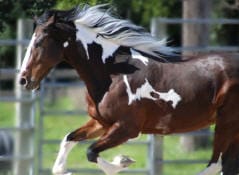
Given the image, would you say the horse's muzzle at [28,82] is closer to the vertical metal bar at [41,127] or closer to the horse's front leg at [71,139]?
the horse's front leg at [71,139]

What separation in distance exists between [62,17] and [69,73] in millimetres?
9586

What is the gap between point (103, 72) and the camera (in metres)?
7.29

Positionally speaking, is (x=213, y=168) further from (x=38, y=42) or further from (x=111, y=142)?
(x=38, y=42)

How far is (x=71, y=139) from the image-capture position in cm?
734

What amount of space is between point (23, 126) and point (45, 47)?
6.28ft

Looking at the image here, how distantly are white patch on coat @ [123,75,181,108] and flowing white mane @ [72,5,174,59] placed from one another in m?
0.38

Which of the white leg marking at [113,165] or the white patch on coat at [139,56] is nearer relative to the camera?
the white leg marking at [113,165]

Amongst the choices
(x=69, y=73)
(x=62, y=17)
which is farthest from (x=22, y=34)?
(x=69, y=73)

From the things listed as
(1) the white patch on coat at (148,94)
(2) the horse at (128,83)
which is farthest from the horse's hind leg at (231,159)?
(1) the white patch on coat at (148,94)

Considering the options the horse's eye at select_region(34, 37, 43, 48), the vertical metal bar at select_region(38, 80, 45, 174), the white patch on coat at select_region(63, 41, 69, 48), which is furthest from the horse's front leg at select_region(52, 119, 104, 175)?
the vertical metal bar at select_region(38, 80, 45, 174)

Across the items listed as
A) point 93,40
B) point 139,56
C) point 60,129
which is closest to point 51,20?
point 93,40

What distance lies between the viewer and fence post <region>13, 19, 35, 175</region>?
347 inches

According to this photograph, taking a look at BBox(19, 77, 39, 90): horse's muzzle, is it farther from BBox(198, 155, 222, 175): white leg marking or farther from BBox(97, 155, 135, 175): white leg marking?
BBox(198, 155, 222, 175): white leg marking

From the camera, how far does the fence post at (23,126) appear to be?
881 cm
